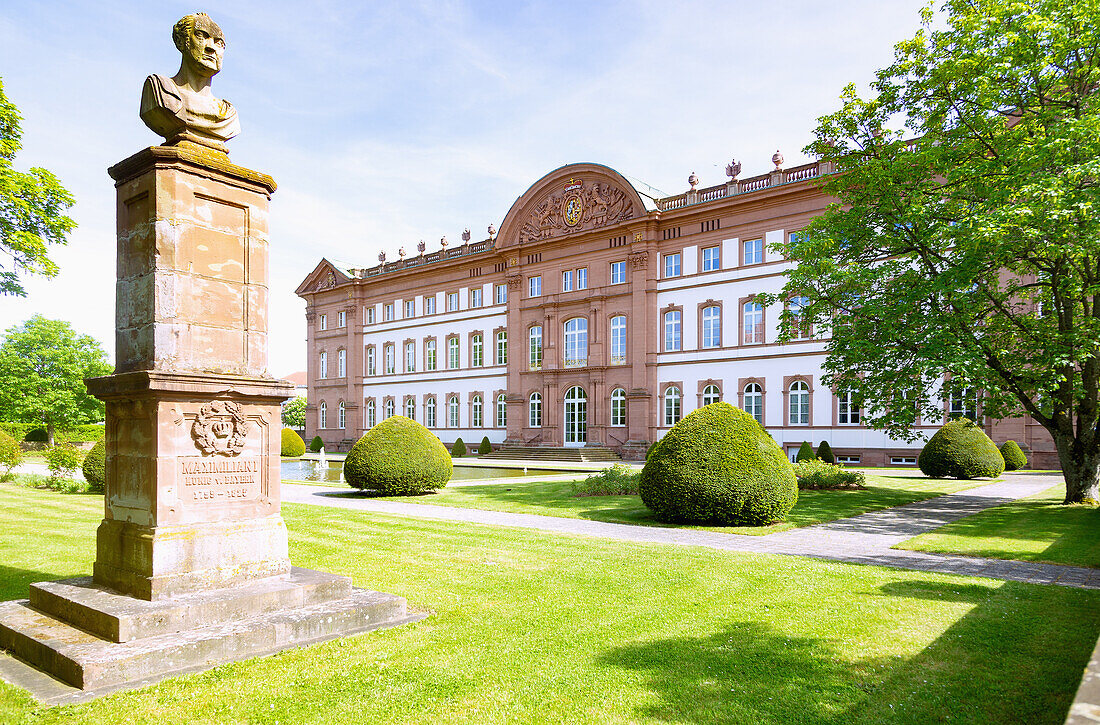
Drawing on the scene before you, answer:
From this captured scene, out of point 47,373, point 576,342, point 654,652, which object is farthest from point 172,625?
point 47,373

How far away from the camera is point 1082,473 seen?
51.9ft

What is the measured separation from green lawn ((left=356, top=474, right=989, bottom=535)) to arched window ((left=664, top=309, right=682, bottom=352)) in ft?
52.1

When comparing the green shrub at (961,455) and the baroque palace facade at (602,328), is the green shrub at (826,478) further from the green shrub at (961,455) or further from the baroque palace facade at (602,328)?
the baroque palace facade at (602,328)

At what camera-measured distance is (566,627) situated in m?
6.02

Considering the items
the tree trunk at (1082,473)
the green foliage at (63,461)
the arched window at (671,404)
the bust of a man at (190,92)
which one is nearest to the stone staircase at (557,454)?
the arched window at (671,404)

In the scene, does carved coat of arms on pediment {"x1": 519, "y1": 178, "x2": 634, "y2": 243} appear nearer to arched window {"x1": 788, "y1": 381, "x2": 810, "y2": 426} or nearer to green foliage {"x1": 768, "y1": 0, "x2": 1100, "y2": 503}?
arched window {"x1": 788, "y1": 381, "x2": 810, "y2": 426}

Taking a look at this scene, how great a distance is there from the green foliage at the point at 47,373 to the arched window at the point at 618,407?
129 feet

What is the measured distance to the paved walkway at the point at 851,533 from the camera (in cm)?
877

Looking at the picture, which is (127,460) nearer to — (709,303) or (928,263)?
(928,263)

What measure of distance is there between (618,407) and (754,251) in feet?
36.3

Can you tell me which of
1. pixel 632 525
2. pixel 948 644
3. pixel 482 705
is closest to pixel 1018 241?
pixel 632 525

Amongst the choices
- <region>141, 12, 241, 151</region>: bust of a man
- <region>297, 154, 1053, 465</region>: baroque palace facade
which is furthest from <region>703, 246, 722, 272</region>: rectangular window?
<region>141, 12, 241, 151</region>: bust of a man

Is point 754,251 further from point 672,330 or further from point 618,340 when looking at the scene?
point 618,340

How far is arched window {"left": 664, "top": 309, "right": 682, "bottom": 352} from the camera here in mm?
36938
